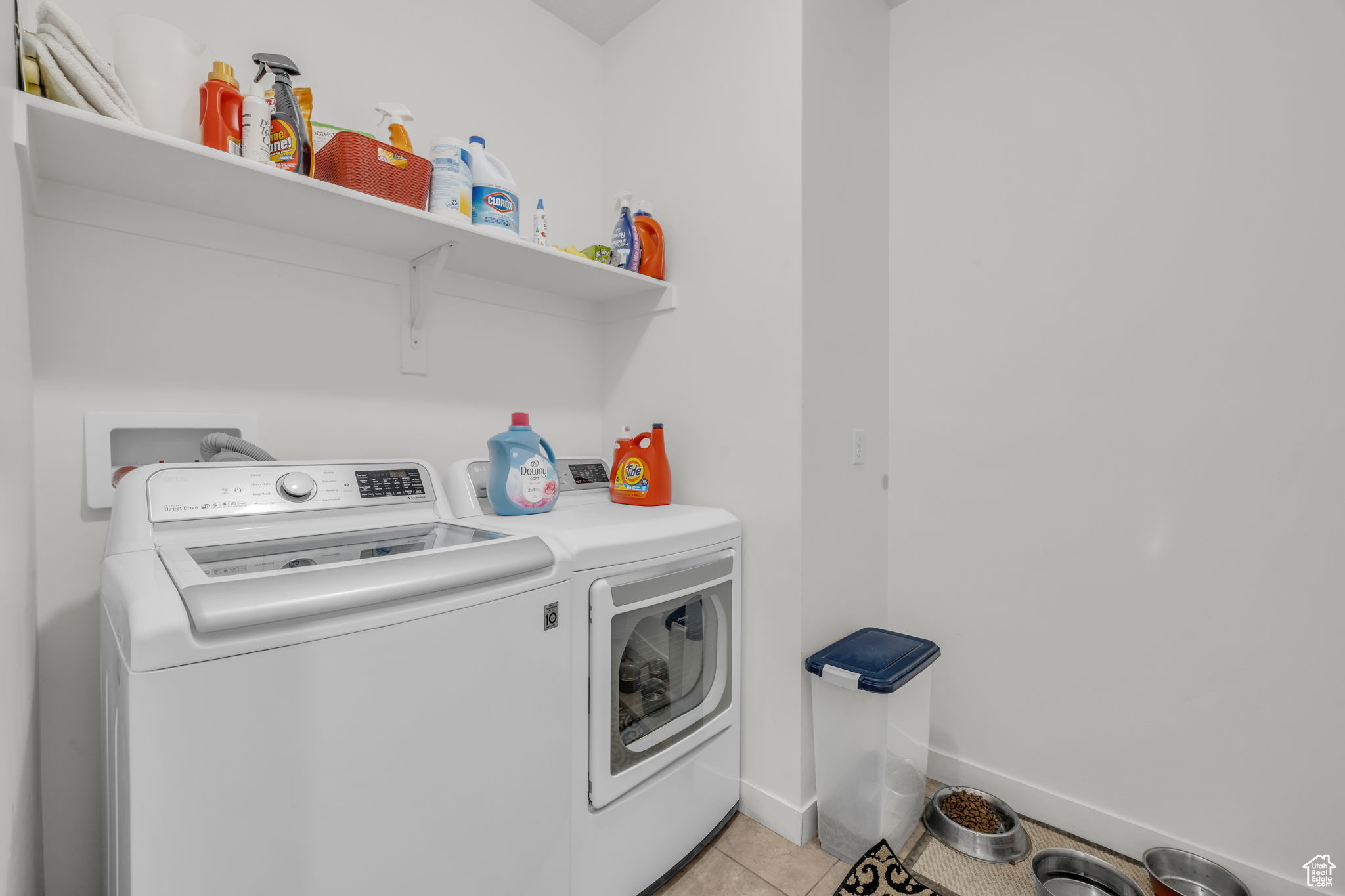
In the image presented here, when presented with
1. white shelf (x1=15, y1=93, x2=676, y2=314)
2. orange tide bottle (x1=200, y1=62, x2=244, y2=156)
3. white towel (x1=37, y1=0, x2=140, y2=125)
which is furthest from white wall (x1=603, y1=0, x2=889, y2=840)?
white towel (x1=37, y1=0, x2=140, y2=125)

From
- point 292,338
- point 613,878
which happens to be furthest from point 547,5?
point 613,878

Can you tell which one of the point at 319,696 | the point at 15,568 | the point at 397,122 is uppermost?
the point at 397,122

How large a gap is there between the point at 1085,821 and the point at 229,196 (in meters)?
2.80

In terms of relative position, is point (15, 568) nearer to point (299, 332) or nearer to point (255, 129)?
point (299, 332)

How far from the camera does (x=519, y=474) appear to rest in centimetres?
153

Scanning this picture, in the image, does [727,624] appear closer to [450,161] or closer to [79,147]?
[450,161]

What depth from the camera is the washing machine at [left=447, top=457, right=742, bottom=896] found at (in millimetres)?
1252

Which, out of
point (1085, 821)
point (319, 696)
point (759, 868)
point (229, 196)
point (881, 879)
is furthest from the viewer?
point (1085, 821)

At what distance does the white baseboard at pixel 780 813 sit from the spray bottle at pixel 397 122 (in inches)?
81.7

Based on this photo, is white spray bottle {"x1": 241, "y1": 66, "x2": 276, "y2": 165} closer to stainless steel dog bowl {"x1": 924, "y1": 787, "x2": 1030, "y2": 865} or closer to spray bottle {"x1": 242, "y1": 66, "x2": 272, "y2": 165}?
spray bottle {"x1": 242, "y1": 66, "x2": 272, "y2": 165}

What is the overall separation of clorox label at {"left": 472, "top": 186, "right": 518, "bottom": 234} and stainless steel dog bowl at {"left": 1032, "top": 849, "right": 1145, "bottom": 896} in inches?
87.6

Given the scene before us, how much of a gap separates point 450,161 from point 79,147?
702 mm

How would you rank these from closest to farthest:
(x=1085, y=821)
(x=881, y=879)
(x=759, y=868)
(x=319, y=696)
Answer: (x=319, y=696) → (x=881, y=879) → (x=759, y=868) → (x=1085, y=821)

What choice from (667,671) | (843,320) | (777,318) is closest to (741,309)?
(777,318)
